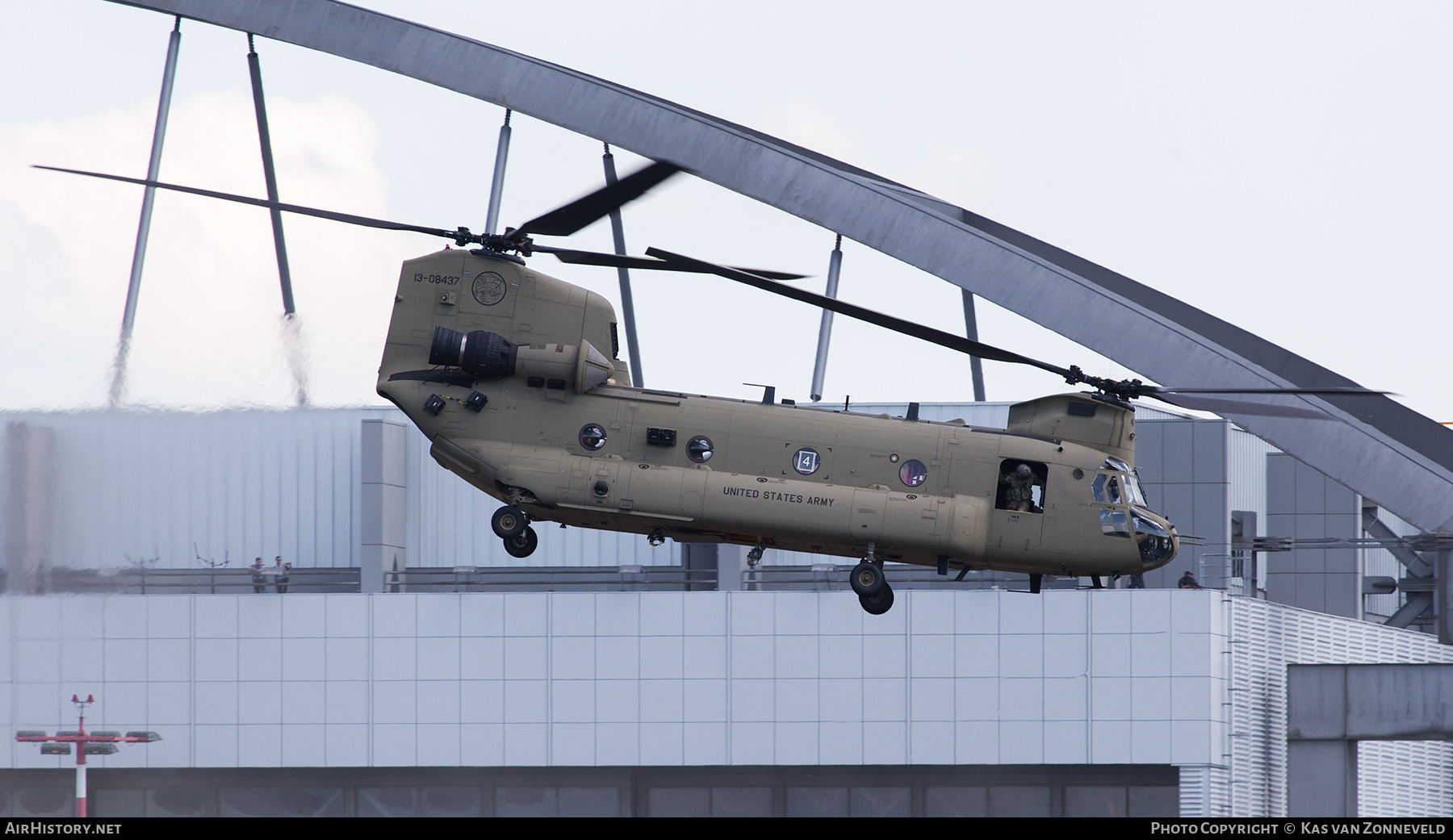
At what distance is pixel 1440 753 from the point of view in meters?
50.0

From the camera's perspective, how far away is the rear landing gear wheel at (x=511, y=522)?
84.0ft

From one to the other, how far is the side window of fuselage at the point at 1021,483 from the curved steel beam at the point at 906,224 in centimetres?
1234

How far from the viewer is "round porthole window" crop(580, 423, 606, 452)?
25484mm

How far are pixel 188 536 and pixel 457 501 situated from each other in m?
6.81

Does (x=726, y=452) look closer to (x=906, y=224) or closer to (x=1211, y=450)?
(x=906, y=224)

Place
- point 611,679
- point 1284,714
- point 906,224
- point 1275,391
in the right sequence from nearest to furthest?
point 1275,391 → point 906,224 → point 611,679 → point 1284,714

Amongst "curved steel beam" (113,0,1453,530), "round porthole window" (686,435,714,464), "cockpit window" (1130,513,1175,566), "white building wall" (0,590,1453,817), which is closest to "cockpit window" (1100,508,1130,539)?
"cockpit window" (1130,513,1175,566)

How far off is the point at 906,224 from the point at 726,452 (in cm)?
1454

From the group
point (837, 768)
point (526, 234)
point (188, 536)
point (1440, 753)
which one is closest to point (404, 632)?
point (188, 536)

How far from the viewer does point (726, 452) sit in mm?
25453

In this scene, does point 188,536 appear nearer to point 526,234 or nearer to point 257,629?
point 257,629

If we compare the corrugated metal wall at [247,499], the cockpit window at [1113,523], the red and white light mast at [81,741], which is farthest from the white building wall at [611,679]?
the cockpit window at [1113,523]

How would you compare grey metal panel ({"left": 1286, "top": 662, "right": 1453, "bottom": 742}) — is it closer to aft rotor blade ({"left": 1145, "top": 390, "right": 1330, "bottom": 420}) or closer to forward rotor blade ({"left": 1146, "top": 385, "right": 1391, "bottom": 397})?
aft rotor blade ({"left": 1145, "top": 390, "right": 1330, "bottom": 420})

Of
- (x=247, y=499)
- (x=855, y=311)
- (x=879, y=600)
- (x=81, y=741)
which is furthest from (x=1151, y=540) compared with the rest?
(x=81, y=741)
